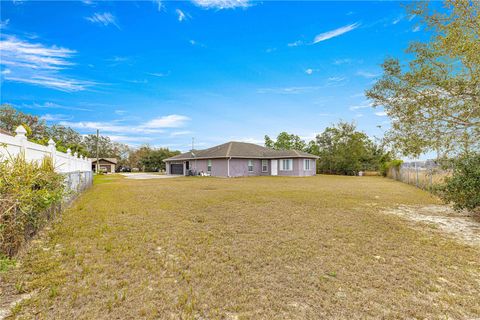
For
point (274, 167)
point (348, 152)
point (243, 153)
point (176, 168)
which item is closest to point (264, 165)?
point (274, 167)

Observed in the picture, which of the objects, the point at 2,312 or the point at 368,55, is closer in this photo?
the point at 2,312

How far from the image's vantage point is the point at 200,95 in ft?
68.4

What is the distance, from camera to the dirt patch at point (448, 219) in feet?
16.2

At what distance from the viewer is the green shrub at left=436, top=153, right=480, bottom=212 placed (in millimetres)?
6137

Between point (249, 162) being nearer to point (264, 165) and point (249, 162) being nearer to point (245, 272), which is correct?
point (264, 165)

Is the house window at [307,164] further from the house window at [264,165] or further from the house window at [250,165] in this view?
the house window at [250,165]

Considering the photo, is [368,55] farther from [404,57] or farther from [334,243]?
[334,243]

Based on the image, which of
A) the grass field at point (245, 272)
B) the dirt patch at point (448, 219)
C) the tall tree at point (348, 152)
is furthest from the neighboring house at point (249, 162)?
the grass field at point (245, 272)

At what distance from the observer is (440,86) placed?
727 centimetres

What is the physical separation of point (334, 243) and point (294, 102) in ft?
62.8

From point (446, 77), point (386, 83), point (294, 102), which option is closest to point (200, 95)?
point (294, 102)

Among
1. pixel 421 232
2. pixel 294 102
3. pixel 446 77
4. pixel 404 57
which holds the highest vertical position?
pixel 294 102

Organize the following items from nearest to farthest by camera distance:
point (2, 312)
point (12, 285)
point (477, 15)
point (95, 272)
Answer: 1. point (2, 312)
2. point (12, 285)
3. point (95, 272)
4. point (477, 15)

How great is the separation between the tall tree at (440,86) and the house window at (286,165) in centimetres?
1654
